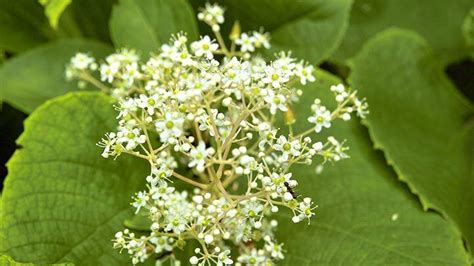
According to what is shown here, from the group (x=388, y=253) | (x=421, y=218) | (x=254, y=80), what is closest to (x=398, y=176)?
(x=421, y=218)

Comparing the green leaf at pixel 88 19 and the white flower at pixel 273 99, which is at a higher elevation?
the green leaf at pixel 88 19

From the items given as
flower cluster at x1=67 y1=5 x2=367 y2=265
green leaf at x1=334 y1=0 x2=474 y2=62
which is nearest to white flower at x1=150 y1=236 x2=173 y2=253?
flower cluster at x1=67 y1=5 x2=367 y2=265

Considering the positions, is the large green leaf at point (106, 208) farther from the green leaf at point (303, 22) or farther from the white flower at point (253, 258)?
the green leaf at point (303, 22)

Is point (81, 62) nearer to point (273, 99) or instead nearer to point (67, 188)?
point (67, 188)

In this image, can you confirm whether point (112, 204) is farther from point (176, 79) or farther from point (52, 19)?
point (52, 19)

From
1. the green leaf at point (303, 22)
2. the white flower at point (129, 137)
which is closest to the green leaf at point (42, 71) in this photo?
the green leaf at point (303, 22)

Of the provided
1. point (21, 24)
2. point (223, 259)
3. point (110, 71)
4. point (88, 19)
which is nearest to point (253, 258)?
point (223, 259)

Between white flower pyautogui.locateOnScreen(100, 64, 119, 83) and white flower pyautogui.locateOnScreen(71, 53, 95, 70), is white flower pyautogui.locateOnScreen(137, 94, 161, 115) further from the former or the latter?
white flower pyautogui.locateOnScreen(71, 53, 95, 70)
